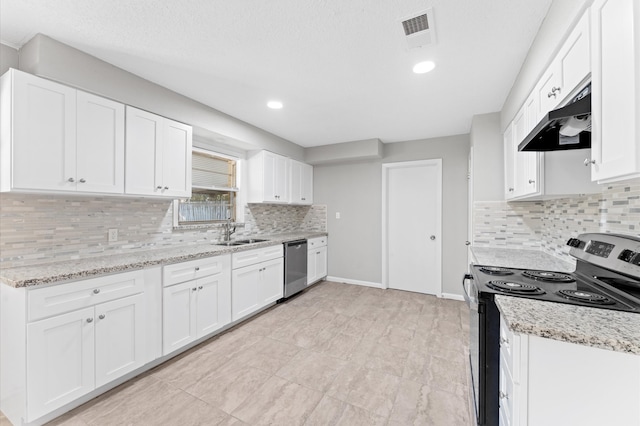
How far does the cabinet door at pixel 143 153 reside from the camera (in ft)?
7.21

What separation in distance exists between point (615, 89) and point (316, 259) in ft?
13.0

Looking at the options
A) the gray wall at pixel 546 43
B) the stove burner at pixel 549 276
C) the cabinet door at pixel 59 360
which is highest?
the gray wall at pixel 546 43

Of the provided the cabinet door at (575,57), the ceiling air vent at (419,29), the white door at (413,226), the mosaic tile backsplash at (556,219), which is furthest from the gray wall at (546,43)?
the white door at (413,226)

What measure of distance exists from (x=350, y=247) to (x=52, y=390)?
12.5ft

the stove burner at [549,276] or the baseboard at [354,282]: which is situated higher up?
the stove burner at [549,276]

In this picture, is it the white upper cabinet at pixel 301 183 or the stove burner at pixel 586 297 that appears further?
the white upper cabinet at pixel 301 183

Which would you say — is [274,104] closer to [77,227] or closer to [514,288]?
[77,227]

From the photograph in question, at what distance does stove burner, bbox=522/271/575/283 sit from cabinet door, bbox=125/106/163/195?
2903 millimetres

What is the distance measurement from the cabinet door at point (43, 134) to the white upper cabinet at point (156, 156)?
0.38 m

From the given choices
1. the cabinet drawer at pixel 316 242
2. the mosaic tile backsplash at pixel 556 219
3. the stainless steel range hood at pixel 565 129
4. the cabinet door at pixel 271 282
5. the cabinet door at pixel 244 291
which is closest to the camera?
the stainless steel range hood at pixel 565 129

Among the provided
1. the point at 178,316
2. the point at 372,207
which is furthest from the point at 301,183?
the point at 178,316

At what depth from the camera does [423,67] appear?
209 centimetres

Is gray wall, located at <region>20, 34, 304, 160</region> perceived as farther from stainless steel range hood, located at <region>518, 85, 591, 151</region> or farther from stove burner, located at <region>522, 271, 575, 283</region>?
stove burner, located at <region>522, 271, 575, 283</region>

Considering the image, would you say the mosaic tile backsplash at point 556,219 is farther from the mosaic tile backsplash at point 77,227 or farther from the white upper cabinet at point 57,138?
the mosaic tile backsplash at point 77,227
